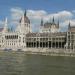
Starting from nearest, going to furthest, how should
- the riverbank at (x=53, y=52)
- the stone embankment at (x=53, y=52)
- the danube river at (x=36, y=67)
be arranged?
the danube river at (x=36, y=67)
the riverbank at (x=53, y=52)
the stone embankment at (x=53, y=52)

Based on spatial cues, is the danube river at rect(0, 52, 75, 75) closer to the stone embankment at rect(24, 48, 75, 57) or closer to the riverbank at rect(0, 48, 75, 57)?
the riverbank at rect(0, 48, 75, 57)

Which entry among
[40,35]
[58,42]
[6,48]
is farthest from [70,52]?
[6,48]

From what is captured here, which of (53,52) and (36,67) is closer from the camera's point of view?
(36,67)

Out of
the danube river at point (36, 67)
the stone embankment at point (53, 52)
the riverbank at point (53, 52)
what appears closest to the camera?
the danube river at point (36, 67)

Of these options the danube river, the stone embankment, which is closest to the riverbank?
the stone embankment

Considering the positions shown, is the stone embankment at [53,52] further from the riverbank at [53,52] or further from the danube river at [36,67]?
the danube river at [36,67]

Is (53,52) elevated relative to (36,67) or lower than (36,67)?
lower

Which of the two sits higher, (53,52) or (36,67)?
(36,67)

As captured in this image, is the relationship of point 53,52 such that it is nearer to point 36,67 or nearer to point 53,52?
point 53,52

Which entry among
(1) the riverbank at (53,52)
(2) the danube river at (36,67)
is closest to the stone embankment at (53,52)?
(1) the riverbank at (53,52)

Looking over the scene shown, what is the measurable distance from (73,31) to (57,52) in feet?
93.7

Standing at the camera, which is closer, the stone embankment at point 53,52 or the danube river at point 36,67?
the danube river at point 36,67

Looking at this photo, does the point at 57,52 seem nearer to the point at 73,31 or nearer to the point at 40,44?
the point at 73,31

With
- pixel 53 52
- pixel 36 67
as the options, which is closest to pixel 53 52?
pixel 53 52
